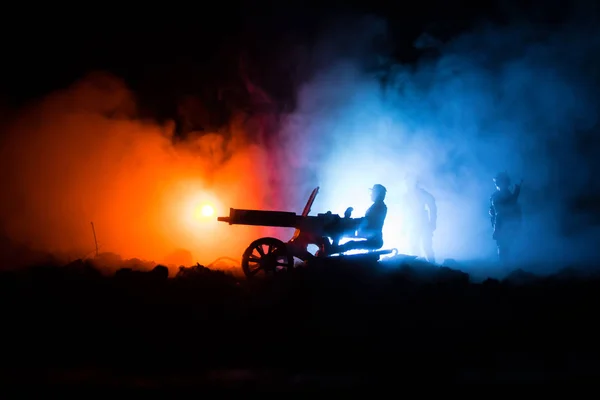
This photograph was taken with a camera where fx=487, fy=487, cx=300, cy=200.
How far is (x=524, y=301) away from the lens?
676cm

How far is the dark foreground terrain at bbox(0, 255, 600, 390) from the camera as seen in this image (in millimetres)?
4582

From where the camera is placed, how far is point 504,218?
1139cm

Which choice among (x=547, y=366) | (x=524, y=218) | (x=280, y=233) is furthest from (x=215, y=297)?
Result: (x=524, y=218)

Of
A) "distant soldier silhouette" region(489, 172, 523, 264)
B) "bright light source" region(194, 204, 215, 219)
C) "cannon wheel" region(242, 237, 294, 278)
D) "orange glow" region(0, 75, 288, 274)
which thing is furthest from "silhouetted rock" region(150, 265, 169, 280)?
"distant soldier silhouette" region(489, 172, 523, 264)

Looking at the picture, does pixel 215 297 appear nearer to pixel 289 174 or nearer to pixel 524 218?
pixel 289 174

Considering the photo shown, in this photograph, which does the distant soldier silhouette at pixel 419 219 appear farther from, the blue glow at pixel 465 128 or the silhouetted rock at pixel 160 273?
the silhouetted rock at pixel 160 273

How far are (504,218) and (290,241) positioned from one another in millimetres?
5532

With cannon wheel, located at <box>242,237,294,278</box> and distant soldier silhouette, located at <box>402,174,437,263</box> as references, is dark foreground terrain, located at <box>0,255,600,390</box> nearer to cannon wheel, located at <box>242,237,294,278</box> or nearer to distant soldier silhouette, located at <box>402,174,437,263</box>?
cannon wheel, located at <box>242,237,294,278</box>

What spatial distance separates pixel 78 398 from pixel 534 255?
11121mm

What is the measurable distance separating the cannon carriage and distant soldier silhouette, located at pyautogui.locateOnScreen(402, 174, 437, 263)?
328 cm

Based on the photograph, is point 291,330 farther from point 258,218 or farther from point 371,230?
point 371,230

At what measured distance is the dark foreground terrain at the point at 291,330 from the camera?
15.0 feet

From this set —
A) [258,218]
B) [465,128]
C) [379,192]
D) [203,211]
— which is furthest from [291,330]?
[465,128]

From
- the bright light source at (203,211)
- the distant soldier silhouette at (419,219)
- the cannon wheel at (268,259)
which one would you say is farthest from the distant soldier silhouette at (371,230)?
the bright light source at (203,211)
